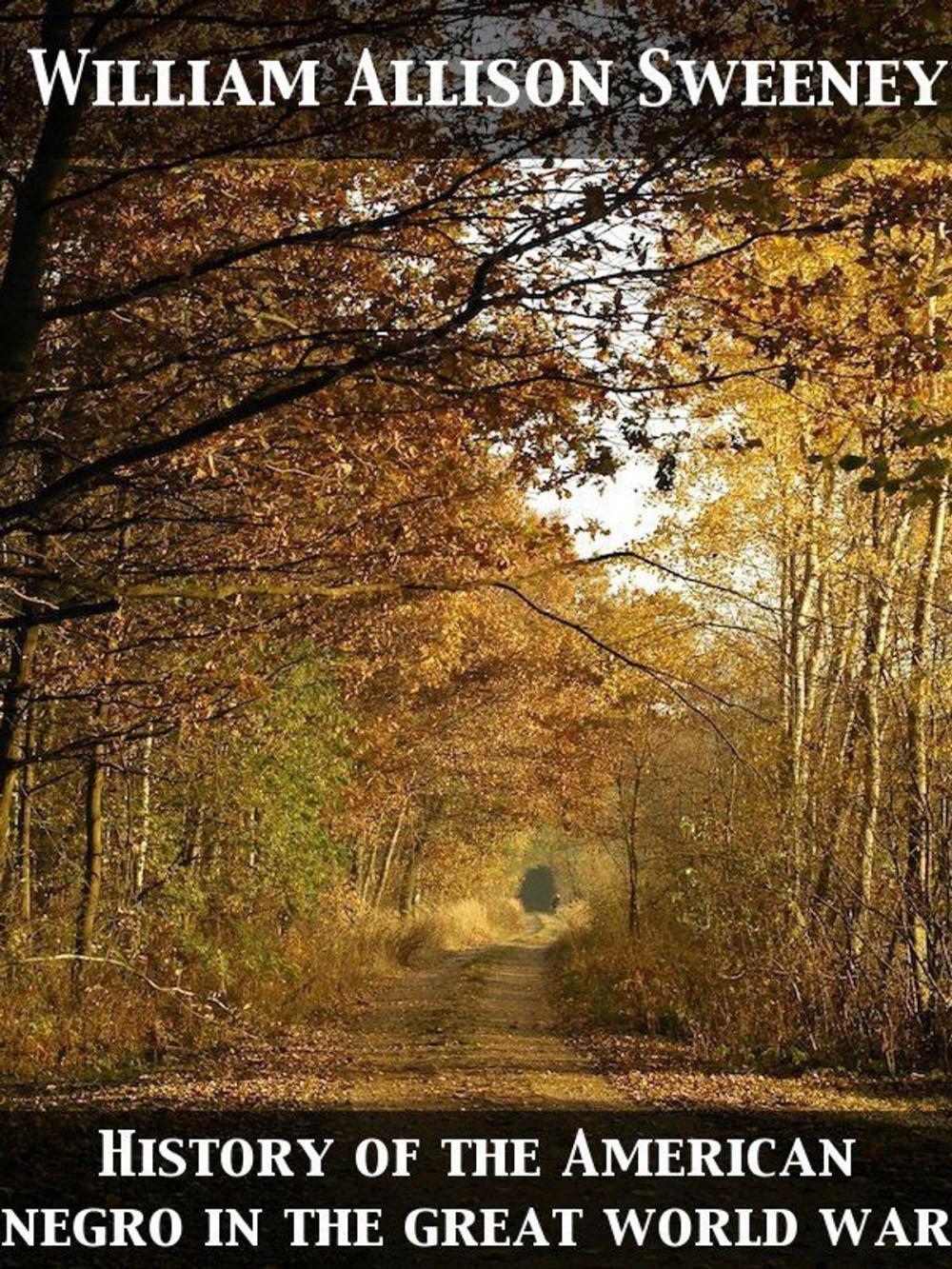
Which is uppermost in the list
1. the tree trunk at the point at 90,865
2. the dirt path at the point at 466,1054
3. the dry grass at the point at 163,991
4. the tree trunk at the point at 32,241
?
the tree trunk at the point at 32,241

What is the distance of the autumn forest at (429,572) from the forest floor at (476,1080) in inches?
27.1

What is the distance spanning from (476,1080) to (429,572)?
4.86 metres

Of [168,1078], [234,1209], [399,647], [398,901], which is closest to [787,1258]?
→ [234,1209]

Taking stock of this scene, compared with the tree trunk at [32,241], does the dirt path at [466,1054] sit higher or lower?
lower

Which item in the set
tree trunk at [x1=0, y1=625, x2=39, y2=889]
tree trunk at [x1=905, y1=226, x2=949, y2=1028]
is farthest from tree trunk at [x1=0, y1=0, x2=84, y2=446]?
tree trunk at [x1=905, y1=226, x2=949, y2=1028]

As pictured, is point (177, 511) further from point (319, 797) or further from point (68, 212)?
point (319, 797)

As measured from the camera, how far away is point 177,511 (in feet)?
27.0

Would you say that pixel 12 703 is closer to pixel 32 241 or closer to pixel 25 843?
pixel 25 843

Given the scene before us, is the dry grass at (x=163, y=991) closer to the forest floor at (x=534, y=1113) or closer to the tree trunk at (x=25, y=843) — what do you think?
the tree trunk at (x=25, y=843)

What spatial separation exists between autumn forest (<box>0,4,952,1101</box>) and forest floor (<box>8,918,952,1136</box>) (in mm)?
687

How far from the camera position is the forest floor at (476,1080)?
9672 mm

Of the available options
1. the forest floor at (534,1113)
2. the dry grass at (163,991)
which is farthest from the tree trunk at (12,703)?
the forest floor at (534,1113)

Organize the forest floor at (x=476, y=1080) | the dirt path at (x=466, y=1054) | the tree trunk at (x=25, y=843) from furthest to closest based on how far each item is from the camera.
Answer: the tree trunk at (x=25, y=843) < the dirt path at (x=466, y=1054) < the forest floor at (x=476, y=1080)

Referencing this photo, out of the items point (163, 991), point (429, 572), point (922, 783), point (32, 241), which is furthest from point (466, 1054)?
point (32, 241)
